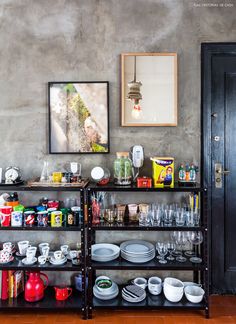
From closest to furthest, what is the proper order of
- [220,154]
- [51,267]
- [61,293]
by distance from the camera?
[51,267]
[61,293]
[220,154]

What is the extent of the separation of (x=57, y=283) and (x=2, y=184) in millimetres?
1060

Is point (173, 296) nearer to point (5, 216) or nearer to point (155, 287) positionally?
point (155, 287)

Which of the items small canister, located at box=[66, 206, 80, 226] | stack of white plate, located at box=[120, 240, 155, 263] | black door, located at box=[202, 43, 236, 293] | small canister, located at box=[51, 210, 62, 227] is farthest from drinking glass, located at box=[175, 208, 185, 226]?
small canister, located at box=[51, 210, 62, 227]

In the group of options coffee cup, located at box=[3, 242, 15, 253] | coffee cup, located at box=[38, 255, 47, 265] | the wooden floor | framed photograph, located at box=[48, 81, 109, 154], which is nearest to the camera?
→ the wooden floor

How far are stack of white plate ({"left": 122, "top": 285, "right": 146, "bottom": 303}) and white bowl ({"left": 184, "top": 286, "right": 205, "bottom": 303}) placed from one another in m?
0.36

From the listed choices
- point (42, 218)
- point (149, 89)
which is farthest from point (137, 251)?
point (149, 89)

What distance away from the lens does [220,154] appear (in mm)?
2902

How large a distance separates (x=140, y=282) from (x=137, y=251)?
0.34 meters

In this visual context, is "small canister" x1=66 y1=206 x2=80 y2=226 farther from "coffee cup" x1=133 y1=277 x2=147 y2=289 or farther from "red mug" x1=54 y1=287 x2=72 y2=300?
"coffee cup" x1=133 y1=277 x2=147 y2=289

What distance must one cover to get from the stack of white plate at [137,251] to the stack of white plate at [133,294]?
269 mm

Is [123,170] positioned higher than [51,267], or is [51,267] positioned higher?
[123,170]

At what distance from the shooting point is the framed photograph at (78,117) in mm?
2797

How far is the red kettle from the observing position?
2.61 meters

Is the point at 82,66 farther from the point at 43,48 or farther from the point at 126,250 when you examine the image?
the point at 126,250
